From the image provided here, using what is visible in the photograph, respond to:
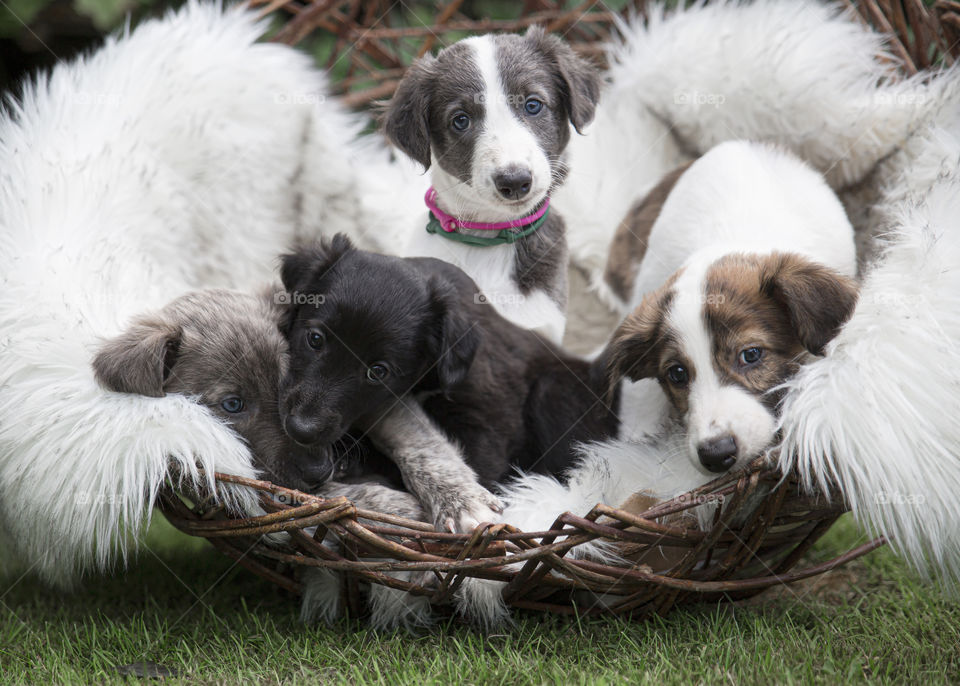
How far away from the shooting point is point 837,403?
254 cm

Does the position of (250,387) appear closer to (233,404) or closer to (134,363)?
(233,404)

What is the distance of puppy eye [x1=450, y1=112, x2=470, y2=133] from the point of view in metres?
3.32

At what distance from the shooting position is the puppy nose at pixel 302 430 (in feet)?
8.79

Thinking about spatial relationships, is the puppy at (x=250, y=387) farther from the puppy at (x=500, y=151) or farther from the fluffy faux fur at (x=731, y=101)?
the fluffy faux fur at (x=731, y=101)

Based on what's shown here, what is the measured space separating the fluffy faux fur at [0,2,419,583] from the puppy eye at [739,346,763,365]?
5.09 ft

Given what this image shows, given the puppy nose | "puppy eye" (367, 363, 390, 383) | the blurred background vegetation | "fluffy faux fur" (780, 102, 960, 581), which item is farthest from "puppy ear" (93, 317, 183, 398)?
the blurred background vegetation

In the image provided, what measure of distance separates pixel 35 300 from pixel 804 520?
8.42 ft

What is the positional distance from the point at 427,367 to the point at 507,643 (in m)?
0.93

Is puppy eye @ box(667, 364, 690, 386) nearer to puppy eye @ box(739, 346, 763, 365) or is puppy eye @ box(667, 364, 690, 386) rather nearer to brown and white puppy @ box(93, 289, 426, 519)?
puppy eye @ box(739, 346, 763, 365)

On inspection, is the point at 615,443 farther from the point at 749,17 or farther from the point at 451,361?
the point at 749,17

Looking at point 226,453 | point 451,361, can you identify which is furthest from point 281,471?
point 451,361

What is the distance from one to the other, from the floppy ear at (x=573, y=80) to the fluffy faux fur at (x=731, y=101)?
0.79m

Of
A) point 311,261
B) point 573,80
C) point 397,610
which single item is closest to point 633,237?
point 573,80

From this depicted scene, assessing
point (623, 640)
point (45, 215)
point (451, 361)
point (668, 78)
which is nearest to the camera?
point (623, 640)
